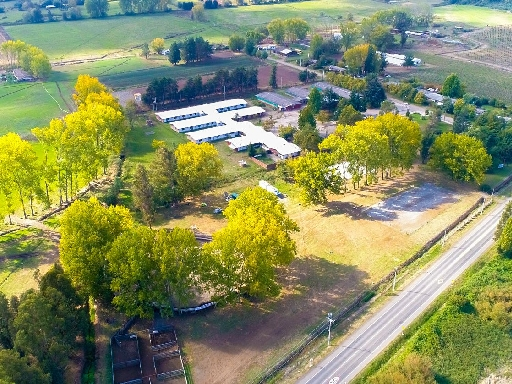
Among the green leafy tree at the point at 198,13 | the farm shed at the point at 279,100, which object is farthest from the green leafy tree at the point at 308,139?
the green leafy tree at the point at 198,13

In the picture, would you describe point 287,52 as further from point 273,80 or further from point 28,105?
point 28,105

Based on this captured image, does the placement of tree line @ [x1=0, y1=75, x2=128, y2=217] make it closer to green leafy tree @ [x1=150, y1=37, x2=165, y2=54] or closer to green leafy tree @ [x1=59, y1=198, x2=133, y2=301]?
green leafy tree @ [x1=59, y1=198, x2=133, y2=301]

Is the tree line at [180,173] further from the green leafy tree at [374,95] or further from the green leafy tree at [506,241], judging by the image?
the green leafy tree at [374,95]

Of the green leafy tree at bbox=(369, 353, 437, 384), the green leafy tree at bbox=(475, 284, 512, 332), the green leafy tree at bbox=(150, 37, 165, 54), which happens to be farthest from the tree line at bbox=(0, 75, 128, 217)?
the green leafy tree at bbox=(150, 37, 165, 54)

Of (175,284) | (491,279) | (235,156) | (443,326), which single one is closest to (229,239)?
(175,284)

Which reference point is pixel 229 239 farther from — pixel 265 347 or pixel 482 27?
pixel 482 27

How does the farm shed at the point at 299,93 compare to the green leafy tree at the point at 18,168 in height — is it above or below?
below
